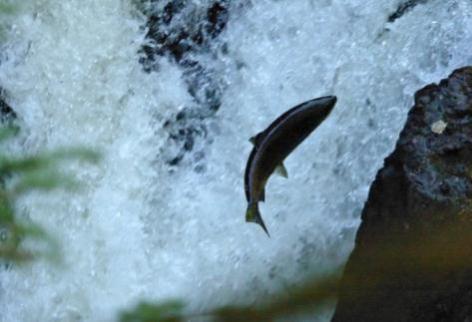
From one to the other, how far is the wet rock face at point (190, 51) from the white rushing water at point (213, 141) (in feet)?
0.08

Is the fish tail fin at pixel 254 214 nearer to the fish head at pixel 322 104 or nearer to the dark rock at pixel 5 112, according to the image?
the fish head at pixel 322 104

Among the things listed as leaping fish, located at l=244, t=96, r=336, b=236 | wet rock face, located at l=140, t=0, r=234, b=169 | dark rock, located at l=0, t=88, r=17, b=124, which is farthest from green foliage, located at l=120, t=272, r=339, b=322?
dark rock, located at l=0, t=88, r=17, b=124

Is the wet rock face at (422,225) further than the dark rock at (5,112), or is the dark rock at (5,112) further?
the dark rock at (5,112)

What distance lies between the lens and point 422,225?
233cm

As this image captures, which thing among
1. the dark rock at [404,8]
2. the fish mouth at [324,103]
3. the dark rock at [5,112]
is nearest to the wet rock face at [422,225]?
A: the fish mouth at [324,103]

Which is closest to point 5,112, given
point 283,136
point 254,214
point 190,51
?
point 190,51

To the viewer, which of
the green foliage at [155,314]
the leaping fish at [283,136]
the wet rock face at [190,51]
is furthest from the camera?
the wet rock face at [190,51]

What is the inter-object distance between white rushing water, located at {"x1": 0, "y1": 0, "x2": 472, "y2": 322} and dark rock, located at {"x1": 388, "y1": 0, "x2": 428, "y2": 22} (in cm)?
1

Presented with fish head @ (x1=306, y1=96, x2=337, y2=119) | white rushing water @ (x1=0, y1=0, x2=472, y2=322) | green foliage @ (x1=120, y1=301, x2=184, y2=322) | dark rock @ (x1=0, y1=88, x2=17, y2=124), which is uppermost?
green foliage @ (x1=120, y1=301, x2=184, y2=322)

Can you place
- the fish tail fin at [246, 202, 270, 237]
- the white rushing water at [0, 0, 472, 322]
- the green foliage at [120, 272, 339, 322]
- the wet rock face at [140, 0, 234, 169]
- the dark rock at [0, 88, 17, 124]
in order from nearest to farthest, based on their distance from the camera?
the green foliage at [120, 272, 339, 322] → the fish tail fin at [246, 202, 270, 237] → the white rushing water at [0, 0, 472, 322] → the wet rock face at [140, 0, 234, 169] → the dark rock at [0, 88, 17, 124]

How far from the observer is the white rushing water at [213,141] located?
2.84 metres

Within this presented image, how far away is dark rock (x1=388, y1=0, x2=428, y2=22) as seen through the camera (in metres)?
2.92

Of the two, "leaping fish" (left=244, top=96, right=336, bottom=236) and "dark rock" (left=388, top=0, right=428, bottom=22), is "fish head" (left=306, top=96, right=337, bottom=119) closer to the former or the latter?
"leaping fish" (left=244, top=96, right=336, bottom=236)

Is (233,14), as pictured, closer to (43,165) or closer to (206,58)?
(206,58)
